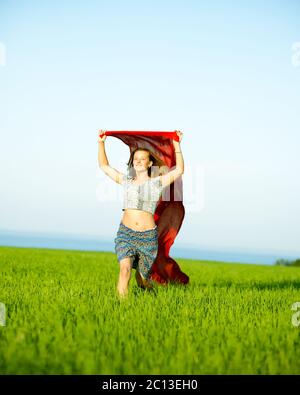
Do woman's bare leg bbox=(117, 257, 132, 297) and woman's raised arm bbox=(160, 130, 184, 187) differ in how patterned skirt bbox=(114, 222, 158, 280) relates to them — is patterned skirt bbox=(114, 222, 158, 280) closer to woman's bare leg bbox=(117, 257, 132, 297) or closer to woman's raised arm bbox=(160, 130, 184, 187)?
woman's bare leg bbox=(117, 257, 132, 297)

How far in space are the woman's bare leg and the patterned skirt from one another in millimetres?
75

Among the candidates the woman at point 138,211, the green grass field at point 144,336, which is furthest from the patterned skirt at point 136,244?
the green grass field at point 144,336

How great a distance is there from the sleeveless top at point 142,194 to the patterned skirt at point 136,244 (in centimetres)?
30

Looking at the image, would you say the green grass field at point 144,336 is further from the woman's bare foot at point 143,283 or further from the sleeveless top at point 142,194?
the sleeveless top at point 142,194

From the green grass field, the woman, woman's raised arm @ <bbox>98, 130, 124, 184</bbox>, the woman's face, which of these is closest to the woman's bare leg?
the woman

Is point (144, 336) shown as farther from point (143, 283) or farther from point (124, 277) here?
point (143, 283)

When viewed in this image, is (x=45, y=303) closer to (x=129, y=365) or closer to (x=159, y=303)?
(x=159, y=303)

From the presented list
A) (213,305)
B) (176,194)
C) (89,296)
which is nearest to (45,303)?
(89,296)

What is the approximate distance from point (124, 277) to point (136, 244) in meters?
0.45

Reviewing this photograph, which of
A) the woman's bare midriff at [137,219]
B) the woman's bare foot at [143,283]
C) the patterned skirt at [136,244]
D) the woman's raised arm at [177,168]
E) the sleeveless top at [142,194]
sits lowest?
the woman's bare foot at [143,283]

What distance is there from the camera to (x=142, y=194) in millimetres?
6453

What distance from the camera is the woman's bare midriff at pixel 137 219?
6.48 m

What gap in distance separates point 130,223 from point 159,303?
119cm

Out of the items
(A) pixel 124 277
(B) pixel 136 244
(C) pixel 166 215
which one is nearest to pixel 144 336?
(A) pixel 124 277
